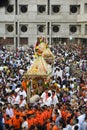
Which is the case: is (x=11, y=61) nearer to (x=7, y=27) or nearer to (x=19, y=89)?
(x=19, y=89)

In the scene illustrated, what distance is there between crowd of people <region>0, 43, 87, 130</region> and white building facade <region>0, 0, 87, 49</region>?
20.1 meters

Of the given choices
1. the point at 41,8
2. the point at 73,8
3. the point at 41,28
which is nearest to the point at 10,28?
the point at 41,28

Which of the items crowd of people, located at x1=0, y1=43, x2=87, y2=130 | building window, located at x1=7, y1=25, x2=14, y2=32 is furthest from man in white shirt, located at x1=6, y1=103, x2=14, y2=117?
building window, located at x1=7, y1=25, x2=14, y2=32

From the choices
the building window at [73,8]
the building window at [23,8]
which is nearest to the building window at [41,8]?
the building window at [23,8]

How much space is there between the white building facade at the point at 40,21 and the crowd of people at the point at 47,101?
66.0 feet

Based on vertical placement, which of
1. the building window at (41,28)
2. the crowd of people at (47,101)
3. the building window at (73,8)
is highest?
the building window at (73,8)

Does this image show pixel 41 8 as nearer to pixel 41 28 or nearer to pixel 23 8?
pixel 23 8

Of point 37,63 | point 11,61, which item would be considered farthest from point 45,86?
point 11,61

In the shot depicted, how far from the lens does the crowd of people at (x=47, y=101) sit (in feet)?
40.3

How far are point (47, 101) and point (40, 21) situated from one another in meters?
33.0

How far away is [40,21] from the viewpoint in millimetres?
48812

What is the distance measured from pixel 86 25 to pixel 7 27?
899 centimetres

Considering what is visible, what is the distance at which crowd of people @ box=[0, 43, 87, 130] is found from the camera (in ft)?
40.3

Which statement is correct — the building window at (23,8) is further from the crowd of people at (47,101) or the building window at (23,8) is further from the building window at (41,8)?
the crowd of people at (47,101)
